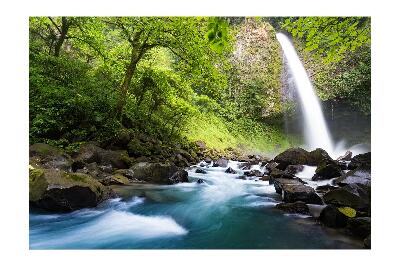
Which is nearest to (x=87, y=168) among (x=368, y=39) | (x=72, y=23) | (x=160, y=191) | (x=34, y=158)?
(x=34, y=158)

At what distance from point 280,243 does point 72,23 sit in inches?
176

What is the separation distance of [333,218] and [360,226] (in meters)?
0.28

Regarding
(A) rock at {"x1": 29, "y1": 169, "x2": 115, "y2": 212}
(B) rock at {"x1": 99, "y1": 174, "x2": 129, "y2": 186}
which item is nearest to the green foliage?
(A) rock at {"x1": 29, "y1": 169, "x2": 115, "y2": 212}

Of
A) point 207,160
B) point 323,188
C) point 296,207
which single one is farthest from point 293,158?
point 296,207

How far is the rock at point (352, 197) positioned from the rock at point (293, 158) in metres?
3.16

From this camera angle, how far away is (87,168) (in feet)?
18.4

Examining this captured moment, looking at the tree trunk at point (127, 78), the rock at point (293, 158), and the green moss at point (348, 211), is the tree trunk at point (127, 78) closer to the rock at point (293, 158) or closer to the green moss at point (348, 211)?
the rock at point (293, 158)

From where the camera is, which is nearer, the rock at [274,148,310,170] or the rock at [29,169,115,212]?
the rock at [29,169,115,212]

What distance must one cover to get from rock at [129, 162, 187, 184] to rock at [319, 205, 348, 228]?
9.26 feet

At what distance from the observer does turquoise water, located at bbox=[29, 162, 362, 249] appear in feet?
10.9

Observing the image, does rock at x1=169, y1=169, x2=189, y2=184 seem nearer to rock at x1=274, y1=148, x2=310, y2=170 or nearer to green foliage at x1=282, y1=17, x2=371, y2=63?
rock at x1=274, y1=148, x2=310, y2=170
